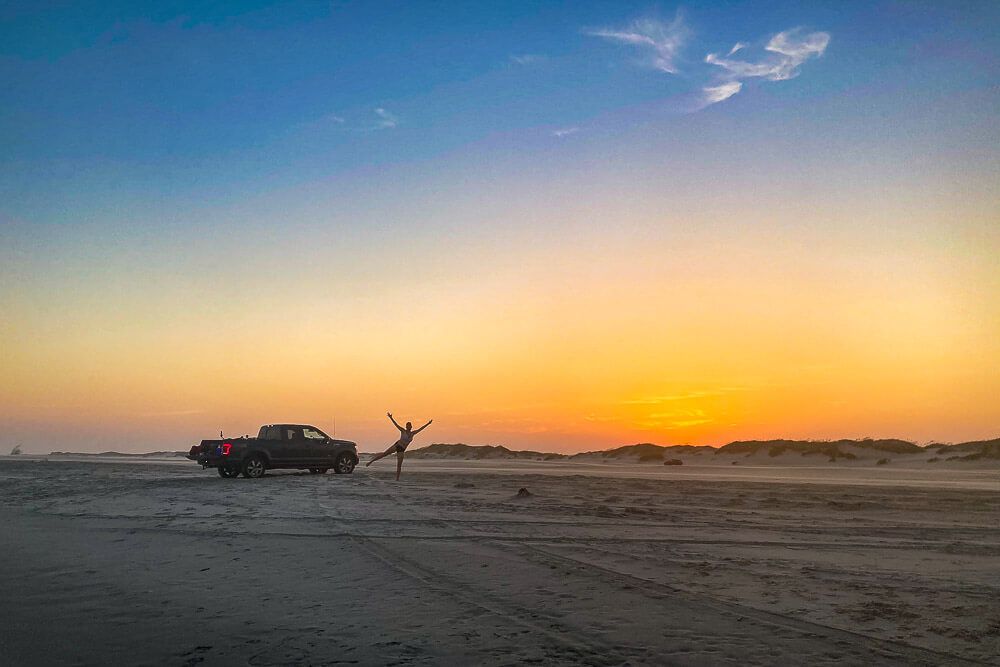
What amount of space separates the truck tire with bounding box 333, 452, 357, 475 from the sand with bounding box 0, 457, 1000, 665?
53.7 ft

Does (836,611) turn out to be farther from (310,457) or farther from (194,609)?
(310,457)

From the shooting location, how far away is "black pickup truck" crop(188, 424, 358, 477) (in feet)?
97.7

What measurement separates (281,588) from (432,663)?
3316 mm

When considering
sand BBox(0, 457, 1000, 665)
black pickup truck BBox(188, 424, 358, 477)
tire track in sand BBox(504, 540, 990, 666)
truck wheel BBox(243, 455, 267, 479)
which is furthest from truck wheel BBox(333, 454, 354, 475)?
tire track in sand BBox(504, 540, 990, 666)

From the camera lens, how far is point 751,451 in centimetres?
5372

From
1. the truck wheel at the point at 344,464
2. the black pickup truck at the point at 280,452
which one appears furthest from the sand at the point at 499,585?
the truck wheel at the point at 344,464

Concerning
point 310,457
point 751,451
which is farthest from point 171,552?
point 751,451

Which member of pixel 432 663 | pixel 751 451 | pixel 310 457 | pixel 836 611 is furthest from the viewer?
pixel 751 451

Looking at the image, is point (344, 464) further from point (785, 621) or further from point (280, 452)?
point (785, 621)

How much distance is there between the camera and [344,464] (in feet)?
109

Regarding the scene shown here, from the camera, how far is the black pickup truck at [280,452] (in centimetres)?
2977

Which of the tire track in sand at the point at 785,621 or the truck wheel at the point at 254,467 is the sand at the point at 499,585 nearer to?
the tire track in sand at the point at 785,621

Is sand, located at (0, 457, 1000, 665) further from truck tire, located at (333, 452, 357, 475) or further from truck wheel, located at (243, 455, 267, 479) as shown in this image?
truck tire, located at (333, 452, 357, 475)

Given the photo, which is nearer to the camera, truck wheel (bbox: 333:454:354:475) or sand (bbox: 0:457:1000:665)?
Answer: sand (bbox: 0:457:1000:665)
